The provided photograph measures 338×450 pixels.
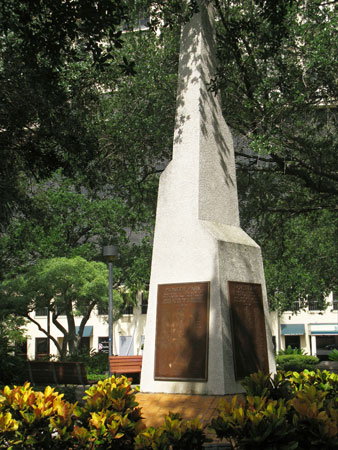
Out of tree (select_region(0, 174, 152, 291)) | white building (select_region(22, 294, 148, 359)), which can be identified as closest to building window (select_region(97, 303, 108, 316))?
white building (select_region(22, 294, 148, 359))

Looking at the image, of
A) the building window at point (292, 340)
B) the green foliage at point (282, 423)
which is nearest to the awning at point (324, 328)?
the building window at point (292, 340)

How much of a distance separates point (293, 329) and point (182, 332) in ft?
146

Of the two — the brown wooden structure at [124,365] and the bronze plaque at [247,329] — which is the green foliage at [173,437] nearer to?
the bronze plaque at [247,329]

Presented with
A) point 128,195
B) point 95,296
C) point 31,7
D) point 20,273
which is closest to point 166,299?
point 31,7

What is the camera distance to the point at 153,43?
16.4 metres

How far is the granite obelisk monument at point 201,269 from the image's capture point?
7.99 m

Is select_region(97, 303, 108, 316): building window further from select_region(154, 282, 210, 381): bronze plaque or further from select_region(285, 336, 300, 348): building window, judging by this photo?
select_region(154, 282, 210, 381): bronze plaque

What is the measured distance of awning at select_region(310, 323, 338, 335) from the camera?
49656mm

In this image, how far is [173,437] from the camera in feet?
13.8

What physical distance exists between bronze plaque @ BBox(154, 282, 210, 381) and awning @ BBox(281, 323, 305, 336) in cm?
4413

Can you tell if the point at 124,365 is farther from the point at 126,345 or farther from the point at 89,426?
the point at 126,345

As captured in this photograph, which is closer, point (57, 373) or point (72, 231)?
point (57, 373)

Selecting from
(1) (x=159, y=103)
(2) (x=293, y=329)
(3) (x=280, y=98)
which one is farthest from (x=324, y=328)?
(3) (x=280, y=98)

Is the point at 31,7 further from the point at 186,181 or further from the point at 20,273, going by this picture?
Result: the point at 20,273
